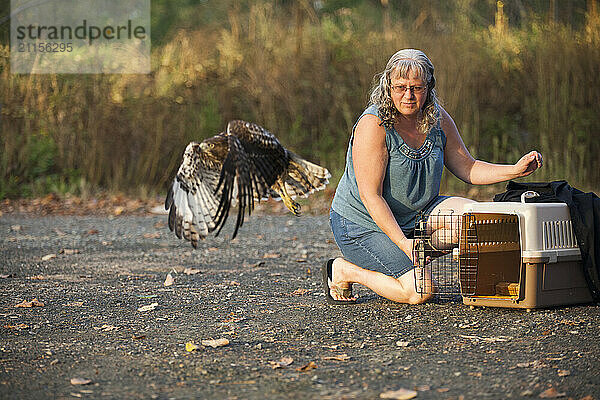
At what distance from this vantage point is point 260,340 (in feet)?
11.6

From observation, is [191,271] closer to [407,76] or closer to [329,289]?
[329,289]

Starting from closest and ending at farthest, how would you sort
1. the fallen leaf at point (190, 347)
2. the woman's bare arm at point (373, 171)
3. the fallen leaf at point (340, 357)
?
the fallen leaf at point (340, 357) < the fallen leaf at point (190, 347) < the woman's bare arm at point (373, 171)

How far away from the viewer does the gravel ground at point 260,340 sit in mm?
2848

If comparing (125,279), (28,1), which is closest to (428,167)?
(125,279)

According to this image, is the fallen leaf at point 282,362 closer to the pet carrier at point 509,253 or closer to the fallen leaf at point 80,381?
the fallen leaf at point 80,381

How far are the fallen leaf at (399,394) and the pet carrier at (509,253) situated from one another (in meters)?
1.19

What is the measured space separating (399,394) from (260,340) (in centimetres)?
96

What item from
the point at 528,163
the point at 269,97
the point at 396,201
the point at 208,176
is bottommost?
the point at 396,201

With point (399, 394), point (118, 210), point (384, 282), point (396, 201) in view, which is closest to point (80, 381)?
point (399, 394)

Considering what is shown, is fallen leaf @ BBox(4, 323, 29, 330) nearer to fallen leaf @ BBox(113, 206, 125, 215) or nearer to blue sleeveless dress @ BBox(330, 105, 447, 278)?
blue sleeveless dress @ BBox(330, 105, 447, 278)

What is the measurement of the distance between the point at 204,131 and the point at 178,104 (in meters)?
0.56

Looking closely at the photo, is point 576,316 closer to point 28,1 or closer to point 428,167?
point 428,167

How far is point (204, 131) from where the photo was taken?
1141 centimetres

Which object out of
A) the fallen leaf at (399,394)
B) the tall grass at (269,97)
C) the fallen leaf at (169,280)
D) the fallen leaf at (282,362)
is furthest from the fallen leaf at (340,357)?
the tall grass at (269,97)
